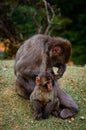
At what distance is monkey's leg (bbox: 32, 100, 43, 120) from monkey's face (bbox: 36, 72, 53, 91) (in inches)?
13.7

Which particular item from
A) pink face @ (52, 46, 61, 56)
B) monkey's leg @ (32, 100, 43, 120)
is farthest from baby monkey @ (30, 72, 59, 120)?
pink face @ (52, 46, 61, 56)

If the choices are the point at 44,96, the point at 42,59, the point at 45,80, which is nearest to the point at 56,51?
the point at 42,59

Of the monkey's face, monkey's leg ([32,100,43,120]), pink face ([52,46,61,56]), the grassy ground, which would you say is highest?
pink face ([52,46,61,56])

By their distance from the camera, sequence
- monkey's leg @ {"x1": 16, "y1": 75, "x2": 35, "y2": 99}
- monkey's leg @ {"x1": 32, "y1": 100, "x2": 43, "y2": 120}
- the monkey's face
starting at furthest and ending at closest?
monkey's leg @ {"x1": 16, "y1": 75, "x2": 35, "y2": 99}, monkey's leg @ {"x1": 32, "y1": 100, "x2": 43, "y2": 120}, the monkey's face

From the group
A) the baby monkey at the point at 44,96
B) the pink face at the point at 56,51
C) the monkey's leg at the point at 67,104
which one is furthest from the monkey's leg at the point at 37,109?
the pink face at the point at 56,51

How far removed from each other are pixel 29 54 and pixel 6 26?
8441mm

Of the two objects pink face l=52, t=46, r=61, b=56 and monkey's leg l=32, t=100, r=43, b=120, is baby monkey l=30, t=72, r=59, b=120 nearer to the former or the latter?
monkey's leg l=32, t=100, r=43, b=120

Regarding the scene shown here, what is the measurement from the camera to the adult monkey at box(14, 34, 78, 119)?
7.00m

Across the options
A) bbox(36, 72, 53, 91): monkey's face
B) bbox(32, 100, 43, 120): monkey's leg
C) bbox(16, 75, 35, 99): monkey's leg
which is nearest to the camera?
bbox(36, 72, 53, 91): monkey's face

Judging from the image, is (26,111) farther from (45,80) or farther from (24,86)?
(45,80)

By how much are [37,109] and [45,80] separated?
0.60m

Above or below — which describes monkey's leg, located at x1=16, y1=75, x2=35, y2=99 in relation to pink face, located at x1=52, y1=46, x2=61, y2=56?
below

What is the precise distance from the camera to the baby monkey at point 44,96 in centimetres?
667

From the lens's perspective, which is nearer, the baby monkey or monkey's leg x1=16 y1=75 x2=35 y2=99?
the baby monkey
